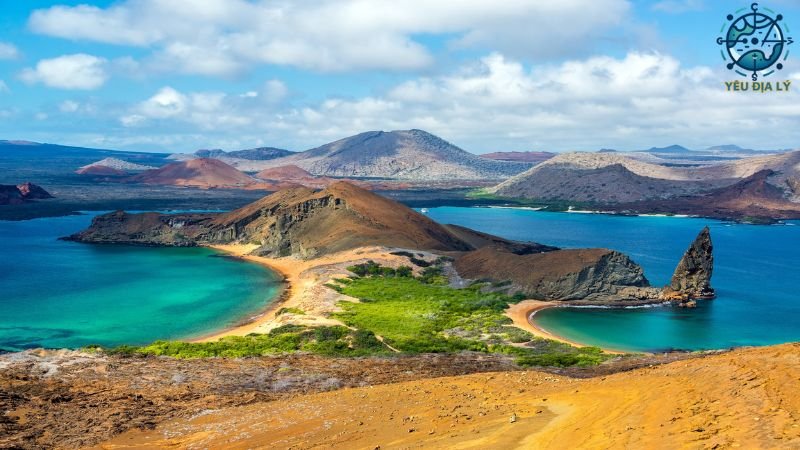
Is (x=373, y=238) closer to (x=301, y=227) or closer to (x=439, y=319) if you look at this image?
(x=301, y=227)

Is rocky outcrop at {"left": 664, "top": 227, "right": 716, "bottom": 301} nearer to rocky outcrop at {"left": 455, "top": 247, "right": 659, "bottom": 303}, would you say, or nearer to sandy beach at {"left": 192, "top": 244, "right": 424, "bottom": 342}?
rocky outcrop at {"left": 455, "top": 247, "right": 659, "bottom": 303}

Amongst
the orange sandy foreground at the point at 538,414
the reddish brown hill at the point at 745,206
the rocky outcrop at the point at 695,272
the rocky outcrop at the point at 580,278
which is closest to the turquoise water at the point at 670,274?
the rocky outcrop at the point at 695,272

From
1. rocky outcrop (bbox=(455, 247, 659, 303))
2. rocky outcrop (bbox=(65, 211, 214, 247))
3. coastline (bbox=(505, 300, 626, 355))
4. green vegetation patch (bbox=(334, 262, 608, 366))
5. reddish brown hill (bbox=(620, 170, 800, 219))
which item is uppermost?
reddish brown hill (bbox=(620, 170, 800, 219))

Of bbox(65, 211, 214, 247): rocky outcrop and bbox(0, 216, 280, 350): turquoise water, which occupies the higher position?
bbox(65, 211, 214, 247): rocky outcrop

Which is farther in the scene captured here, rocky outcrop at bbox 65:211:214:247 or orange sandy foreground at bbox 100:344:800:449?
rocky outcrop at bbox 65:211:214:247

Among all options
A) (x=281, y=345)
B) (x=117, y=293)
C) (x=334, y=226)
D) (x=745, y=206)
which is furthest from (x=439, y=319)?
(x=745, y=206)

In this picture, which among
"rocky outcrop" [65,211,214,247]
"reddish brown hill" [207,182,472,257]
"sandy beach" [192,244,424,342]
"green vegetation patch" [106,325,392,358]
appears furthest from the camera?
"rocky outcrop" [65,211,214,247]

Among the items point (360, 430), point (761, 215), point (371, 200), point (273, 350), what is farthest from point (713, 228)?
point (360, 430)

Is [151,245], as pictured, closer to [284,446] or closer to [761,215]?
[284,446]

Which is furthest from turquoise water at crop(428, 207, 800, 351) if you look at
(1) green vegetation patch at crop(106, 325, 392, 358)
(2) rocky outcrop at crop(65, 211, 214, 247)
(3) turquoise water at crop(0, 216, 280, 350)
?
(2) rocky outcrop at crop(65, 211, 214, 247)
